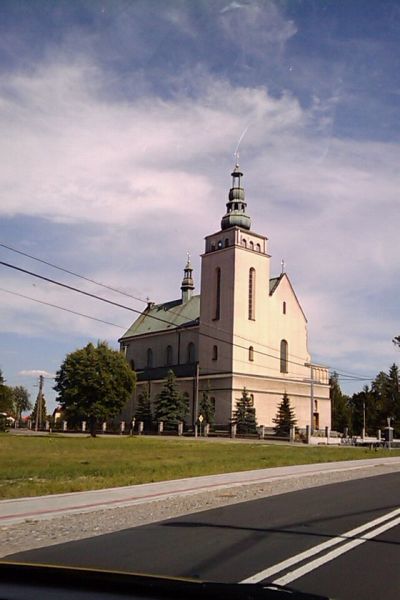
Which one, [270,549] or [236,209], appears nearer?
[270,549]

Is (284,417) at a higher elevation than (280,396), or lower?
lower

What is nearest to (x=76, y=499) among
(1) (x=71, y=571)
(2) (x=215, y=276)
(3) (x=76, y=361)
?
(1) (x=71, y=571)

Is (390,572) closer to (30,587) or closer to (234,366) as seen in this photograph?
(30,587)

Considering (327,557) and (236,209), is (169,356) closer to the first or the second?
(236,209)

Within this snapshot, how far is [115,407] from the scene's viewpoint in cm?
6019

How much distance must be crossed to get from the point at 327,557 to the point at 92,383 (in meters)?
51.9

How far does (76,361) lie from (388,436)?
27899mm

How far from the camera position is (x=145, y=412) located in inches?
3125

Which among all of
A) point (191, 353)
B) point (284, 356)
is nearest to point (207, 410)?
point (284, 356)

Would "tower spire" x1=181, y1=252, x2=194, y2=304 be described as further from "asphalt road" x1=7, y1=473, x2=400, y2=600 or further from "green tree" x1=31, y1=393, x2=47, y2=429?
"asphalt road" x1=7, y1=473, x2=400, y2=600

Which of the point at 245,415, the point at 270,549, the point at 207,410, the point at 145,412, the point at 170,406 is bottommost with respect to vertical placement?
the point at 270,549

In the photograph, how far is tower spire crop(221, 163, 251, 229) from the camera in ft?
267

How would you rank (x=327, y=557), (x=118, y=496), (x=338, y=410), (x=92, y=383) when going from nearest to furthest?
(x=327, y=557) → (x=118, y=496) → (x=92, y=383) → (x=338, y=410)

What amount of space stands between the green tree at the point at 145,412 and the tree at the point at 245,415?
12467mm
